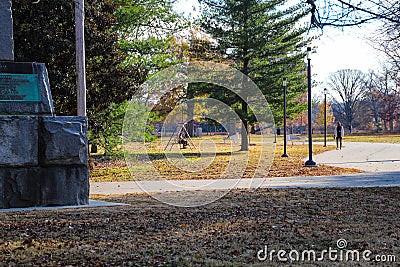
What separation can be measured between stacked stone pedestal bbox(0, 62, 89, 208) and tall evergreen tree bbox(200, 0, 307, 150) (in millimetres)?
21566

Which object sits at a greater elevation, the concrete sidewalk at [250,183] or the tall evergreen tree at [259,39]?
the tall evergreen tree at [259,39]

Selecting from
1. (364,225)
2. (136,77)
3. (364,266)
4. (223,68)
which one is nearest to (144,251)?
(364,266)

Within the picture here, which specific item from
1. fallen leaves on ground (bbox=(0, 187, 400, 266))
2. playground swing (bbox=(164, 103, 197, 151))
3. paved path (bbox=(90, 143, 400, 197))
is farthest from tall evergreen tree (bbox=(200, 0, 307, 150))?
fallen leaves on ground (bbox=(0, 187, 400, 266))

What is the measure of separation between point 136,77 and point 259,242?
508 inches

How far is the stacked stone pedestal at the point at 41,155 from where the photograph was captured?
8.86m

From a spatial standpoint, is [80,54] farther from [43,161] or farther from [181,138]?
[181,138]

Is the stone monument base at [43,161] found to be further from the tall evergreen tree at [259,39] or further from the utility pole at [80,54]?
the tall evergreen tree at [259,39]

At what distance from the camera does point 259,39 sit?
99.2 feet

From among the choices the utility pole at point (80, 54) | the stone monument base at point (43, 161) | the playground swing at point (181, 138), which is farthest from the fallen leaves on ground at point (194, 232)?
the playground swing at point (181, 138)

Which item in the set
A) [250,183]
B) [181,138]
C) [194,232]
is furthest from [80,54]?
[181,138]

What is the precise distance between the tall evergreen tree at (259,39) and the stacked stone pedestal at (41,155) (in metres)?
21.6

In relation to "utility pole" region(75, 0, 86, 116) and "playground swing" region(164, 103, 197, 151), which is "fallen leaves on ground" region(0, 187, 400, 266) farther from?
"playground swing" region(164, 103, 197, 151)

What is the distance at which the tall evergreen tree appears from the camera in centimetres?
3028

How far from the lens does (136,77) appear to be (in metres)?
18.8
